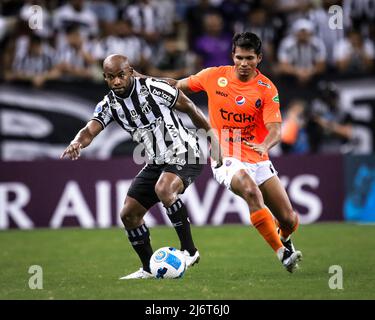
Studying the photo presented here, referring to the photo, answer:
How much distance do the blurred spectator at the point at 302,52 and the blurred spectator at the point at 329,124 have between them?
0.78m

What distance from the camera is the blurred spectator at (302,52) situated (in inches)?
641

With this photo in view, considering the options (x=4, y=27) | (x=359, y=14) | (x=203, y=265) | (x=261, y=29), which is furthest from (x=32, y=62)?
(x=203, y=265)

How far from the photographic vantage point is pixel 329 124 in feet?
51.3

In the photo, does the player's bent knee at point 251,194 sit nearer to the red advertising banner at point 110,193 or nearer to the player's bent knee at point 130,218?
the player's bent knee at point 130,218

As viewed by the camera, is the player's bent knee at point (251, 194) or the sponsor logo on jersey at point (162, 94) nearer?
the player's bent knee at point (251, 194)

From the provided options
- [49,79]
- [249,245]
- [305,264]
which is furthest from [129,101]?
[49,79]

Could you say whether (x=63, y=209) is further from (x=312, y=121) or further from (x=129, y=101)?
(x=129, y=101)

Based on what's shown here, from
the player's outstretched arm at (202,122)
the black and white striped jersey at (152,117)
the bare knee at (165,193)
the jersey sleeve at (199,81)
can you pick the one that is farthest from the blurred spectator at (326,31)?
the bare knee at (165,193)

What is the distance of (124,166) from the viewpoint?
15023 millimetres

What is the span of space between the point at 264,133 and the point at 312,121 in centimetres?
613

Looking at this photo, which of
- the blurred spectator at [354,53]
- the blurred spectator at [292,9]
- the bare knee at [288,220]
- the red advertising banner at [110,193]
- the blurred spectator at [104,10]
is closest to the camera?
the bare knee at [288,220]

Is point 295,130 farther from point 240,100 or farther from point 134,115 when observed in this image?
point 134,115
